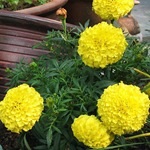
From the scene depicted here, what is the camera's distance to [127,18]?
13.2 feet

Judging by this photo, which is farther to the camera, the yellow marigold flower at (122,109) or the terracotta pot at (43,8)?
the terracotta pot at (43,8)

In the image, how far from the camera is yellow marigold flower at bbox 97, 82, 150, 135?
1.61 metres

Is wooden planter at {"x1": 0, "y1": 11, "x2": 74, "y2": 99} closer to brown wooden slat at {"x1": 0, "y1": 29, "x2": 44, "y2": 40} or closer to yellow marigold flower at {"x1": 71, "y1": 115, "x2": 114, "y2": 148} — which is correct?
brown wooden slat at {"x1": 0, "y1": 29, "x2": 44, "y2": 40}

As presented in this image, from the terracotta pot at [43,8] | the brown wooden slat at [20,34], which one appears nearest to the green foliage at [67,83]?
the brown wooden slat at [20,34]

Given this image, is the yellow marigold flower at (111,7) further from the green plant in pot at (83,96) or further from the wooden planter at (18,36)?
the wooden planter at (18,36)

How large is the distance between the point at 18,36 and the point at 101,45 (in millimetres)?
829

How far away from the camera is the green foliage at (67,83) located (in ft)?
5.97

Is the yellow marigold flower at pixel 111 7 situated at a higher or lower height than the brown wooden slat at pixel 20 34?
higher

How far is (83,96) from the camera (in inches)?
73.1

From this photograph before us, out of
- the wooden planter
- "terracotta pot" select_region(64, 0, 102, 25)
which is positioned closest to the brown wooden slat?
the wooden planter

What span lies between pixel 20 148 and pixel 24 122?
43 centimetres

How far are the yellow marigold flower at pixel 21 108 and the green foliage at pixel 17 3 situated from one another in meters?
1.36

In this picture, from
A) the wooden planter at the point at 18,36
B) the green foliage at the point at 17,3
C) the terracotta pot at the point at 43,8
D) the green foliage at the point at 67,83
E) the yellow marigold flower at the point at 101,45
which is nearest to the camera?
the yellow marigold flower at the point at 101,45

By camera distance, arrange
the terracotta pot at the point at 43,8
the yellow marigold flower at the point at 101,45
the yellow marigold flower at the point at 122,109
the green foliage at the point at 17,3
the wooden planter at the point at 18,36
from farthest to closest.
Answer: the green foliage at the point at 17,3 < the terracotta pot at the point at 43,8 < the wooden planter at the point at 18,36 < the yellow marigold flower at the point at 101,45 < the yellow marigold flower at the point at 122,109
